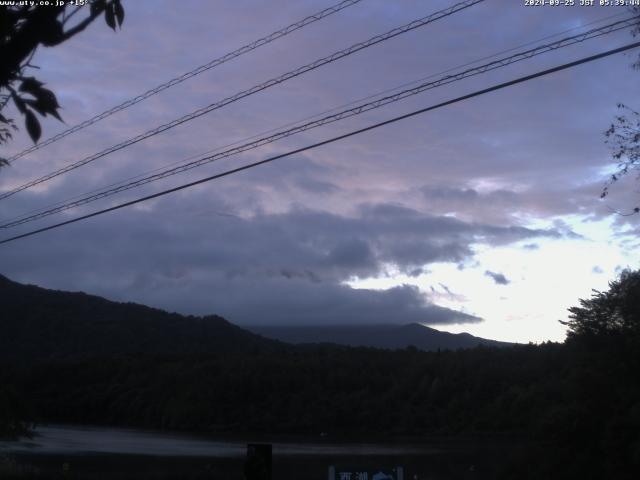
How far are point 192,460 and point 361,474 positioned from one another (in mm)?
27080

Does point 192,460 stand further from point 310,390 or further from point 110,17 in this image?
point 310,390

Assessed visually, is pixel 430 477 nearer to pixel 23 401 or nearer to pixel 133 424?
pixel 23 401

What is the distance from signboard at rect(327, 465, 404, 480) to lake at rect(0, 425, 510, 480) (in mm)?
14083

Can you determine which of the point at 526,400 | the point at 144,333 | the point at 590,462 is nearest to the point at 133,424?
the point at 144,333

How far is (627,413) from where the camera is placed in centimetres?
2666

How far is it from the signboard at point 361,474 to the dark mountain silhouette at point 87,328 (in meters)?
68.7

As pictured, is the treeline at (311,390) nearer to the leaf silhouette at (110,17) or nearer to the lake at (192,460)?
the lake at (192,460)

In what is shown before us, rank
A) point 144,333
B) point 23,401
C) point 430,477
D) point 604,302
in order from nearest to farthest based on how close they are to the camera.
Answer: point 23,401 → point 604,302 → point 430,477 → point 144,333

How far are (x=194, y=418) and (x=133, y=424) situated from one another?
5.78m

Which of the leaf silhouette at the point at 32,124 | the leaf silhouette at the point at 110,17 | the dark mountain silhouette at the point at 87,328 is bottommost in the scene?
the leaf silhouette at the point at 32,124

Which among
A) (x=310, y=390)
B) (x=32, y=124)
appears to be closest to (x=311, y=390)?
(x=310, y=390)

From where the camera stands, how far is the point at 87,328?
90812 mm

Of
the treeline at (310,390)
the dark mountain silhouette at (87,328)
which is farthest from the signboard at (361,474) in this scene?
the dark mountain silhouette at (87,328)

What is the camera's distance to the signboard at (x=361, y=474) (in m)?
12.0
